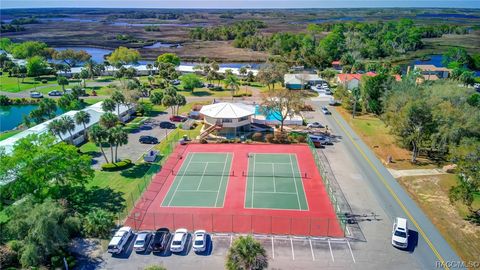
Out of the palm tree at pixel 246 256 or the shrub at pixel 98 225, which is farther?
the shrub at pixel 98 225

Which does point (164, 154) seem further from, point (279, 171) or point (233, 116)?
point (279, 171)

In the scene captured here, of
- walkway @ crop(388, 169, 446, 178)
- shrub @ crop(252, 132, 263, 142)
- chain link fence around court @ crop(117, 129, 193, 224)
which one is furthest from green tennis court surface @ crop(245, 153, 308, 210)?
walkway @ crop(388, 169, 446, 178)

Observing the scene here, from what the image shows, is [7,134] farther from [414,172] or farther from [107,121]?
[414,172]

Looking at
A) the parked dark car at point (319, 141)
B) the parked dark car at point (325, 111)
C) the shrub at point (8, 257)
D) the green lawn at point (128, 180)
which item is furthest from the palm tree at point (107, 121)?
the parked dark car at point (325, 111)

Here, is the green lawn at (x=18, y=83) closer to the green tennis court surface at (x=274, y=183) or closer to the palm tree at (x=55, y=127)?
the palm tree at (x=55, y=127)

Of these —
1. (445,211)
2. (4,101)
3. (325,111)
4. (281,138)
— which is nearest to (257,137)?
(281,138)

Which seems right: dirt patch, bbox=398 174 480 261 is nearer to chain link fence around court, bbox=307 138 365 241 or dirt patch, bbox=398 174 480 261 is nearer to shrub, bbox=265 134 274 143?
chain link fence around court, bbox=307 138 365 241

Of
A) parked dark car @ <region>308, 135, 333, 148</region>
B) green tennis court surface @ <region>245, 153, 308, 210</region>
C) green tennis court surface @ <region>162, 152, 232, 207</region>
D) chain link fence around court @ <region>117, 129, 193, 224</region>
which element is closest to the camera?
chain link fence around court @ <region>117, 129, 193, 224</region>
